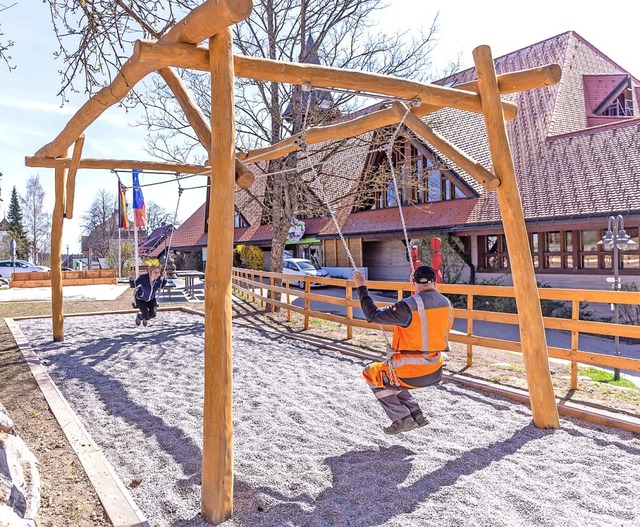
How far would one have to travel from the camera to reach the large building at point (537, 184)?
15945 millimetres

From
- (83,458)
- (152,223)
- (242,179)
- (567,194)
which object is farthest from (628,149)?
(152,223)

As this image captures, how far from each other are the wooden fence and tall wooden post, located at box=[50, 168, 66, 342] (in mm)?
18875

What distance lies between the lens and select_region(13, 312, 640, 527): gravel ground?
3.33 m

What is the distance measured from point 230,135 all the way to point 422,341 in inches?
82.2

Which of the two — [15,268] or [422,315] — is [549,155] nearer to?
[422,315]

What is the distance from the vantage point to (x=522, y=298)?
5000mm

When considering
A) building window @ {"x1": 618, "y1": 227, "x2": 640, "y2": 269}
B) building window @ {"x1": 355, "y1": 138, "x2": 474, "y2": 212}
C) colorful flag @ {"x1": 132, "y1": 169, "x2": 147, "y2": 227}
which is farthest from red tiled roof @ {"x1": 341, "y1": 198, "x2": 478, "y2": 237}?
colorful flag @ {"x1": 132, "y1": 169, "x2": 147, "y2": 227}

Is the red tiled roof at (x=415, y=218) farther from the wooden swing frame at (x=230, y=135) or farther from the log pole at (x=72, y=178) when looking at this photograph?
the wooden swing frame at (x=230, y=135)

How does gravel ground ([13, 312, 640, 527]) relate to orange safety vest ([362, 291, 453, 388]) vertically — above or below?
below

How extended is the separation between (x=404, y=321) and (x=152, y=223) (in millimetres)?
66933

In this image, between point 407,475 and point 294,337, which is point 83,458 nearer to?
point 407,475

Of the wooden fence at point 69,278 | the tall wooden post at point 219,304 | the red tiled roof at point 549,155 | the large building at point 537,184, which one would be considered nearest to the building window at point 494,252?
the large building at point 537,184

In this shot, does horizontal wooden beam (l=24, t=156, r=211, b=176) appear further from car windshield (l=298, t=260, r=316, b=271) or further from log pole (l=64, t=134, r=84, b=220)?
Answer: car windshield (l=298, t=260, r=316, b=271)

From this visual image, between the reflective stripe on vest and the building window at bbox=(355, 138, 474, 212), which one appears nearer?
the reflective stripe on vest
